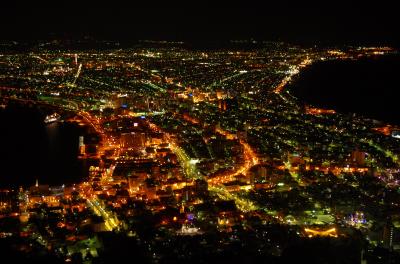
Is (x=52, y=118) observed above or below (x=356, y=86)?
below

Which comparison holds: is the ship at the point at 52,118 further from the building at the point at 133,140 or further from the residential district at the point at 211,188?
the building at the point at 133,140

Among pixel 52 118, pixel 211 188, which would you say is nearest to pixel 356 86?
pixel 52 118

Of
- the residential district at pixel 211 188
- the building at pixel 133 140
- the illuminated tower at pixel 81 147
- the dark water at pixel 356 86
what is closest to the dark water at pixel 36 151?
the illuminated tower at pixel 81 147

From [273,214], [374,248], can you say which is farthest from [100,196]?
[374,248]

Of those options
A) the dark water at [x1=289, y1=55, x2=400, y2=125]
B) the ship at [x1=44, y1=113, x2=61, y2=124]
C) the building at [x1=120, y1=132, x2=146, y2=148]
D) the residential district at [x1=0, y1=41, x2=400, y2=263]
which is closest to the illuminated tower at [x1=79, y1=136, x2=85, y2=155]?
the residential district at [x1=0, y1=41, x2=400, y2=263]

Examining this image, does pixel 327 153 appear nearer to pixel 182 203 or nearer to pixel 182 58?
pixel 182 203

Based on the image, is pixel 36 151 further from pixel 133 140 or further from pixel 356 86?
pixel 356 86
